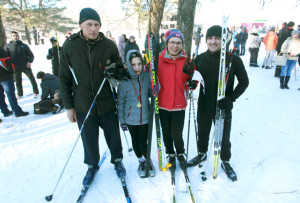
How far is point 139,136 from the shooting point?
7.96ft

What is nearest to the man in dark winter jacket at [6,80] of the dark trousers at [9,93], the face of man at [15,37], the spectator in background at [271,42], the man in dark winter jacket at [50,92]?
the dark trousers at [9,93]

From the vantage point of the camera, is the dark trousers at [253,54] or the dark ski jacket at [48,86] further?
the dark trousers at [253,54]

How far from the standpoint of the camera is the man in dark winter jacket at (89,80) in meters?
2.02

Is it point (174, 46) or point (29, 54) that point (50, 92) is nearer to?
point (29, 54)

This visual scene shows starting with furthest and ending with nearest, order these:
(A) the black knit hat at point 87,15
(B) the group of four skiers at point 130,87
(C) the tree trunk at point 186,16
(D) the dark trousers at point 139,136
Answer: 1. (C) the tree trunk at point 186,16
2. (D) the dark trousers at point 139,136
3. (B) the group of four skiers at point 130,87
4. (A) the black knit hat at point 87,15

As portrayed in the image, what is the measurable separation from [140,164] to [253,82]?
6198mm

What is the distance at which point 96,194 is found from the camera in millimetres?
2299

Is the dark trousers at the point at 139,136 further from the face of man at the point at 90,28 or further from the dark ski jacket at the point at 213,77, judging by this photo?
the face of man at the point at 90,28

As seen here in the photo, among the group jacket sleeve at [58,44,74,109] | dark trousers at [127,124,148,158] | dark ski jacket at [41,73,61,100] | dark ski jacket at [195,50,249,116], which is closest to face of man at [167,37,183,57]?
dark ski jacket at [195,50,249,116]

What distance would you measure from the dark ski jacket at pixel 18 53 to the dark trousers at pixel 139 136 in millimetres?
5203

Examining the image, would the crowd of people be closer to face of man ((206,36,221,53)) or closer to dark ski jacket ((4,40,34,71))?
face of man ((206,36,221,53))

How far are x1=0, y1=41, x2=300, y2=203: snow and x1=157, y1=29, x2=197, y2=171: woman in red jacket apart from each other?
71cm

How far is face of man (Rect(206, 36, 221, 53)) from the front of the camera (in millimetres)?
2155

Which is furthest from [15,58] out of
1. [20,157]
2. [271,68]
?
[271,68]
